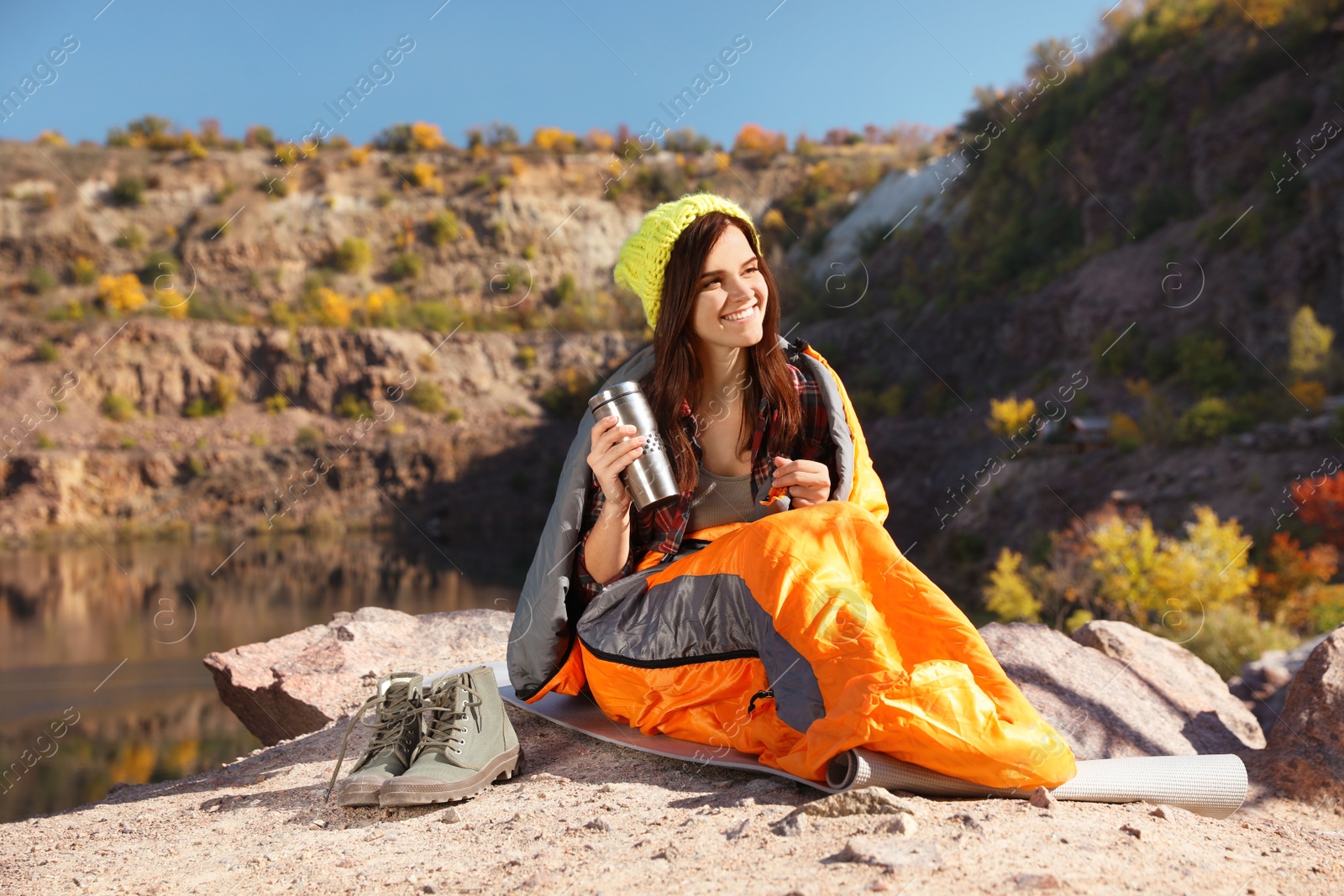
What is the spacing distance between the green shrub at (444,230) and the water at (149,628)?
12.6 metres

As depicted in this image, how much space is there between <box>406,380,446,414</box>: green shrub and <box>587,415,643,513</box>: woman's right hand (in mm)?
23032

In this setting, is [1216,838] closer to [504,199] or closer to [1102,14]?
[1102,14]

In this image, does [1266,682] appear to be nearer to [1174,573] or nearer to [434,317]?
[1174,573]

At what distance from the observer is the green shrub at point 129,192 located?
90.2ft

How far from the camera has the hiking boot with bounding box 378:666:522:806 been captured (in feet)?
7.71

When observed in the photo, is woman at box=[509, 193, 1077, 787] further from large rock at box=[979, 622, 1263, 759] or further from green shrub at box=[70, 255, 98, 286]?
green shrub at box=[70, 255, 98, 286]

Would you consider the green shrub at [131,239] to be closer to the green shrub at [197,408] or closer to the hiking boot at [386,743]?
the green shrub at [197,408]

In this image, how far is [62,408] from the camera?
21688 mm

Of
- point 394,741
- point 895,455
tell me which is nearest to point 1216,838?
point 394,741

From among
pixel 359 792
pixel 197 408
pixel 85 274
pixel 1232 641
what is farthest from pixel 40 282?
pixel 359 792

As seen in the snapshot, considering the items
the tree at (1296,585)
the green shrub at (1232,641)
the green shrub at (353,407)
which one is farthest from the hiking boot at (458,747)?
the green shrub at (353,407)

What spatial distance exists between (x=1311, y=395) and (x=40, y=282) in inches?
1094

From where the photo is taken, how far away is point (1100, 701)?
3688mm

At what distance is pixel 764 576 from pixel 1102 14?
23.7 meters
